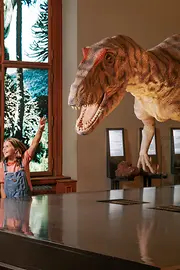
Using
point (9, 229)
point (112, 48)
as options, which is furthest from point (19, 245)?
point (112, 48)

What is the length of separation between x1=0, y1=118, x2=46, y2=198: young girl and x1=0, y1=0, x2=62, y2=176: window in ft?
4.86

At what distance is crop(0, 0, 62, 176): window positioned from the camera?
6.91m

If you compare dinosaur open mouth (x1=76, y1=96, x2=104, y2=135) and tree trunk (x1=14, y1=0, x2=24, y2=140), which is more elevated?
tree trunk (x1=14, y1=0, x2=24, y2=140)

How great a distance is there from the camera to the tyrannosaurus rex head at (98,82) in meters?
2.04

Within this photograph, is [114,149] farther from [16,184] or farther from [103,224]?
[103,224]

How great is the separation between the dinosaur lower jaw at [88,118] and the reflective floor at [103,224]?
0.30 metres

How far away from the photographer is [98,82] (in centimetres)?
209

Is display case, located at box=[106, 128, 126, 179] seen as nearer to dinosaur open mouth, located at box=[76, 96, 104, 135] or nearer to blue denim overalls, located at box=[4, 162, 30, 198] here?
blue denim overalls, located at box=[4, 162, 30, 198]

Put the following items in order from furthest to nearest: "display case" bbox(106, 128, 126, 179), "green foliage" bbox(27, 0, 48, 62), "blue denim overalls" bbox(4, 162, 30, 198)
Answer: "display case" bbox(106, 128, 126, 179)
"green foliage" bbox(27, 0, 48, 62)
"blue denim overalls" bbox(4, 162, 30, 198)

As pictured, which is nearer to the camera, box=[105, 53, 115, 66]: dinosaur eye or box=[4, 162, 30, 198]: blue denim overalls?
box=[105, 53, 115, 66]: dinosaur eye

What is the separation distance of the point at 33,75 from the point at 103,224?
16.3ft

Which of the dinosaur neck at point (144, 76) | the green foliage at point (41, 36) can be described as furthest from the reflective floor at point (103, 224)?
the green foliage at point (41, 36)

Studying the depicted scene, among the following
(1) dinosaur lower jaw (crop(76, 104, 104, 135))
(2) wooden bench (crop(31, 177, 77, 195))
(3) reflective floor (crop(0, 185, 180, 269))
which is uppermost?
(1) dinosaur lower jaw (crop(76, 104, 104, 135))

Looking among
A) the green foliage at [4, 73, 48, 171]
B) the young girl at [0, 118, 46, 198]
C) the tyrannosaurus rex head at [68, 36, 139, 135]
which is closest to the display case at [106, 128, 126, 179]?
the green foliage at [4, 73, 48, 171]
